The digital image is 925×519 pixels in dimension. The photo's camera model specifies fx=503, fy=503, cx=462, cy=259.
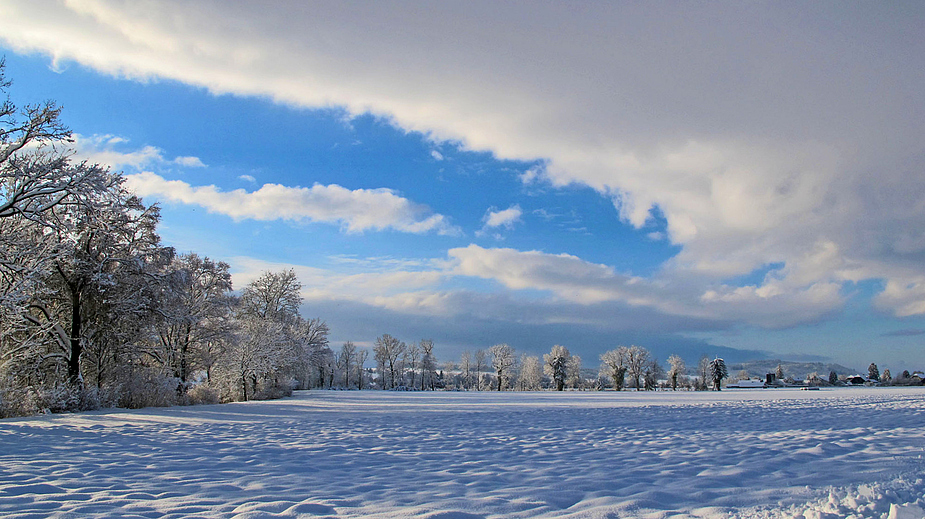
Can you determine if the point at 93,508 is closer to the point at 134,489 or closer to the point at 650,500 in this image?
the point at 134,489

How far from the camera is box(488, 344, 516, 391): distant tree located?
298ft

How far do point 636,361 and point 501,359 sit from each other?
82.8 ft

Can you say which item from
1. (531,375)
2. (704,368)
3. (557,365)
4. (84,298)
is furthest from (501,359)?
(84,298)

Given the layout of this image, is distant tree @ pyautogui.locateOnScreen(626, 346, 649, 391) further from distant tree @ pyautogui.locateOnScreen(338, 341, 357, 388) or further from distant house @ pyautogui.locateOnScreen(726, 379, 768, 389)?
distant tree @ pyautogui.locateOnScreen(338, 341, 357, 388)

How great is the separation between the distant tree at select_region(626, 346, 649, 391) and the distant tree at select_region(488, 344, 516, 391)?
71.0ft

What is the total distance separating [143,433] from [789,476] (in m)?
12.2

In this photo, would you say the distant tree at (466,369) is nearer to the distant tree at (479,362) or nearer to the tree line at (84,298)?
the distant tree at (479,362)

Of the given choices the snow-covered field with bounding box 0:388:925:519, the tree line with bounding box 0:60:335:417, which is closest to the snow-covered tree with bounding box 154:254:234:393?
the tree line with bounding box 0:60:335:417

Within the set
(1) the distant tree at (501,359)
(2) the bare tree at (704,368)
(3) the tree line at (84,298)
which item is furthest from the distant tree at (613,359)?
(3) the tree line at (84,298)

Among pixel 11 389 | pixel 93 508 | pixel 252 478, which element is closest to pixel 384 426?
pixel 252 478

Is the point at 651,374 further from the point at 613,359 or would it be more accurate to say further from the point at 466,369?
the point at 466,369

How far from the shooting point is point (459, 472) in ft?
22.4

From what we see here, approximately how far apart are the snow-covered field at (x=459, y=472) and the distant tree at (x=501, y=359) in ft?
263

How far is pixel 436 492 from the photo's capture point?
18.2 ft
